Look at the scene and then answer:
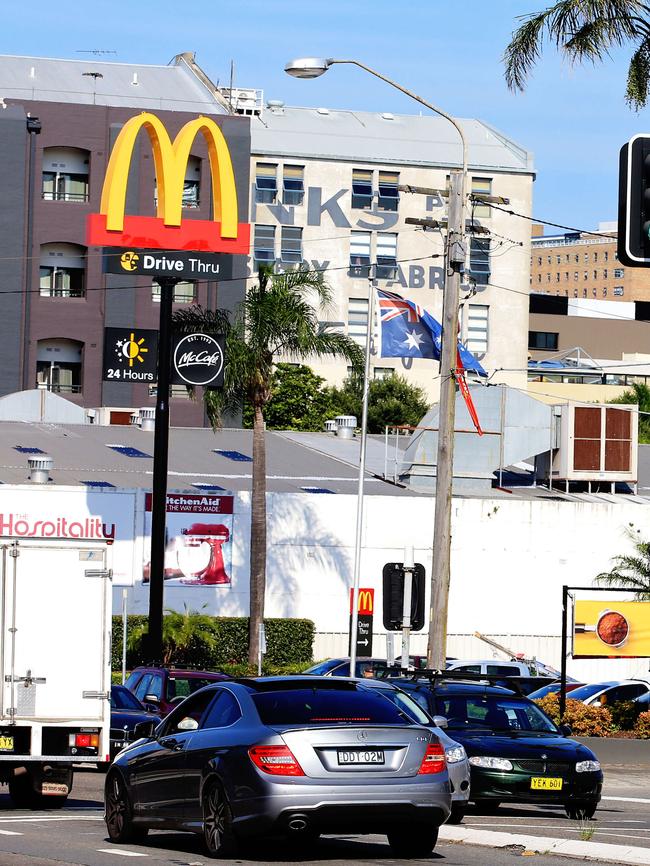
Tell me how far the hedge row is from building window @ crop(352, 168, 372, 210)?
181ft

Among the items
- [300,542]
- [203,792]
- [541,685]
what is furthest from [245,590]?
[203,792]

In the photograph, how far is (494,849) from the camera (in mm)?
14859

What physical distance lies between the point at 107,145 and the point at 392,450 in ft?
92.5

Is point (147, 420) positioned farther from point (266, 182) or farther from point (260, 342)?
point (266, 182)

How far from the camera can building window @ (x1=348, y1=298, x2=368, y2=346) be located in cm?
10281

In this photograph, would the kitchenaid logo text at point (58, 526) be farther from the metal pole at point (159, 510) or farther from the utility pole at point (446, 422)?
the utility pole at point (446, 422)

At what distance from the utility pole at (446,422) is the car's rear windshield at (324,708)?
15161 mm

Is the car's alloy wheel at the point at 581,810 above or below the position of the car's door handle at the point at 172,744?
below

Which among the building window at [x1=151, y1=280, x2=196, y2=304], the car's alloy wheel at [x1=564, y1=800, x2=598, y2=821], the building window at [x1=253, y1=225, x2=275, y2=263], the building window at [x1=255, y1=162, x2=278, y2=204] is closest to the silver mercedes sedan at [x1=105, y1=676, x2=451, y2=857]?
the car's alloy wheel at [x1=564, y1=800, x2=598, y2=821]

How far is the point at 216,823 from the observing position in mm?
13117

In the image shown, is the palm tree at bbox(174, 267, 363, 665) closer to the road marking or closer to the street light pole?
the street light pole

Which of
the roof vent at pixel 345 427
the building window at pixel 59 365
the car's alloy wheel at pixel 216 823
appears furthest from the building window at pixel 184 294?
the car's alloy wheel at pixel 216 823

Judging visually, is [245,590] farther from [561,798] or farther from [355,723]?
[355,723]

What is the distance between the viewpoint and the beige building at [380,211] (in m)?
102
